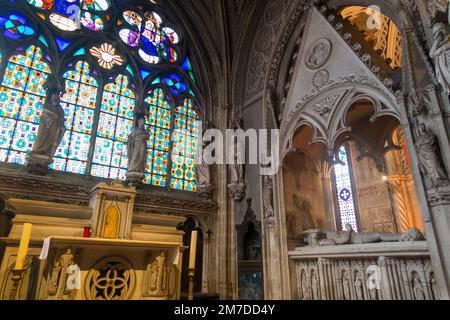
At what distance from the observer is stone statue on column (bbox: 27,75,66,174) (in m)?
7.34

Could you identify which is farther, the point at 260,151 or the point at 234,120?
the point at 234,120

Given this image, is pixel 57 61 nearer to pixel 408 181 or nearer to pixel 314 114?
pixel 314 114

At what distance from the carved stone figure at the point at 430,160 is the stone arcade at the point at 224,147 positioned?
0.03 m

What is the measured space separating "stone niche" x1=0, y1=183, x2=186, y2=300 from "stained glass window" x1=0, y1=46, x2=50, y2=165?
126 inches

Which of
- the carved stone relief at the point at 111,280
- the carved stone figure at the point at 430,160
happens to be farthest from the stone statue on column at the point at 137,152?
the carved stone figure at the point at 430,160

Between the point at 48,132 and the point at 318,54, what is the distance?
314 inches

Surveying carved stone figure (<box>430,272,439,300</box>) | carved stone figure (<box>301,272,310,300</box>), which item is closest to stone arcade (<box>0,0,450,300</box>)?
carved stone figure (<box>430,272,439,300</box>)

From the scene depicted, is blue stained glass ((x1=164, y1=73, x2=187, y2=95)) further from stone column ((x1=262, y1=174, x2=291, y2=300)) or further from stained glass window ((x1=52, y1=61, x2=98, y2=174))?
stone column ((x1=262, y1=174, x2=291, y2=300))

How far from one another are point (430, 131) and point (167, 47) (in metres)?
9.58

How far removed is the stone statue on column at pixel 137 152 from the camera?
873cm

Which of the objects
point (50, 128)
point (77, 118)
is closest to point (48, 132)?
point (50, 128)

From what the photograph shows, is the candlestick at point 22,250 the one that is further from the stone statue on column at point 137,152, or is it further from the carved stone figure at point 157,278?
the stone statue on column at point 137,152

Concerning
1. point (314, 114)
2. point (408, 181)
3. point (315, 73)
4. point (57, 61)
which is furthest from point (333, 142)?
point (57, 61)

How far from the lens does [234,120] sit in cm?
1083
